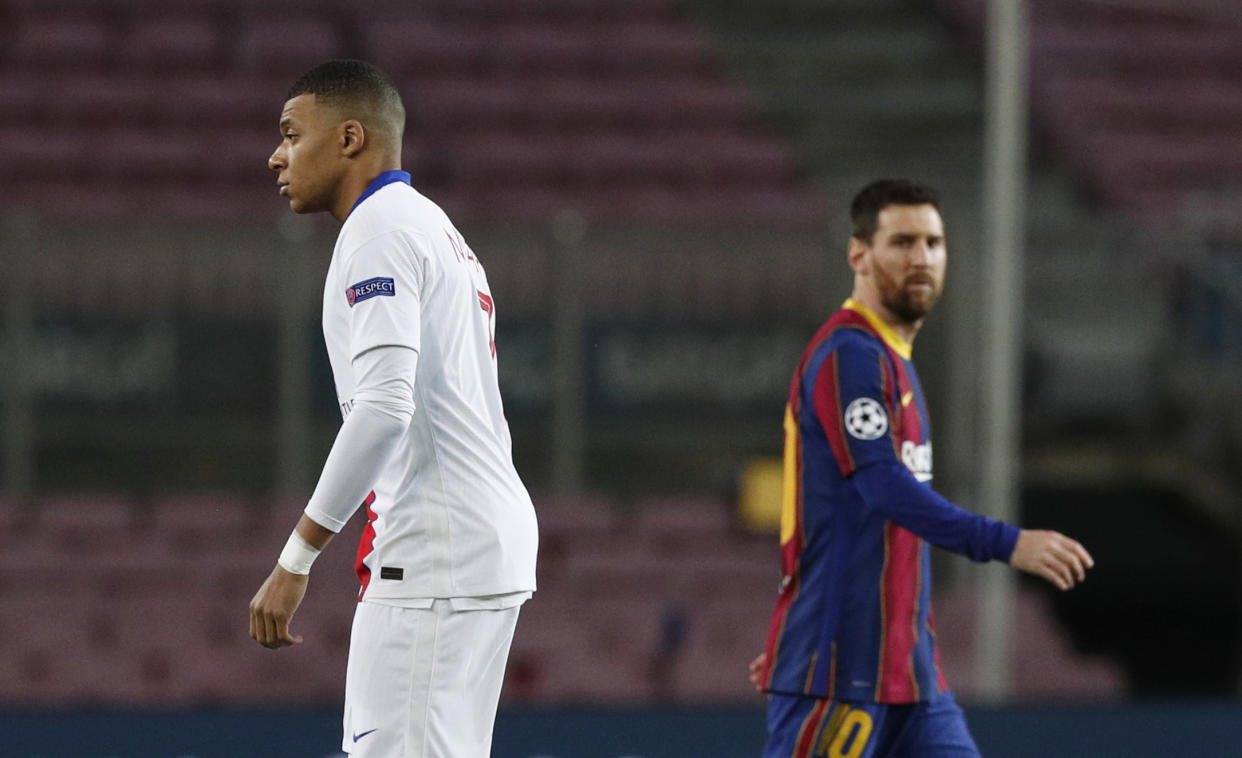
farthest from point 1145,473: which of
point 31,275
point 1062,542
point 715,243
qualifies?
point 1062,542

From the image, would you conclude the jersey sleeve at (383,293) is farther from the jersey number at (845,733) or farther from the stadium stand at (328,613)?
the stadium stand at (328,613)

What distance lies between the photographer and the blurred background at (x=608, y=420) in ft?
26.7

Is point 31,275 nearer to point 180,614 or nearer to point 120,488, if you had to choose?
point 120,488

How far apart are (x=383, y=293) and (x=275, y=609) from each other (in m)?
0.51

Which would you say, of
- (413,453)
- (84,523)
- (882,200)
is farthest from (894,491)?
(84,523)

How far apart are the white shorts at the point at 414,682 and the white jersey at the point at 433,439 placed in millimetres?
44

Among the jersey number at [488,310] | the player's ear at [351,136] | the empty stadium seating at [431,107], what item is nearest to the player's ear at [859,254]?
the jersey number at [488,310]

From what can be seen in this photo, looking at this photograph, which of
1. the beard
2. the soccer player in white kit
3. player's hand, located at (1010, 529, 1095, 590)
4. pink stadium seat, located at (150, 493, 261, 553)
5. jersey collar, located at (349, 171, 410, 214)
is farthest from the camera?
pink stadium seat, located at (150, 493, 261, 553)

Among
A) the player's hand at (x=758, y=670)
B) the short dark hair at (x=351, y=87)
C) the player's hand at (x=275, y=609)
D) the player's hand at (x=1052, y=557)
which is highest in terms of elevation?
the short dark hair at (x=351, y=87)

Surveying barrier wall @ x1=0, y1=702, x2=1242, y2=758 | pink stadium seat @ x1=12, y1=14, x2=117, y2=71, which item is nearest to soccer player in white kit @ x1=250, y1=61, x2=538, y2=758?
barrier wall @ x1=0, y1=702, x2=1242, y2=758

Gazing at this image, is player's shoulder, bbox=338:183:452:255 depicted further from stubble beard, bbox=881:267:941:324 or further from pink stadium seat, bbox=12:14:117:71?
pink stadium seat, bbox=12:14:117:71

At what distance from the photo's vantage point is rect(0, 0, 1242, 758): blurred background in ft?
26.7

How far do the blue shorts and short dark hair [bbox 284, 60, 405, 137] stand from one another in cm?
152

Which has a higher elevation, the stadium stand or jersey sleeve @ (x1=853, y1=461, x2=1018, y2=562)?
jersey sleeve @ (x1=853, y1=461, x2=1018, y2=562)
